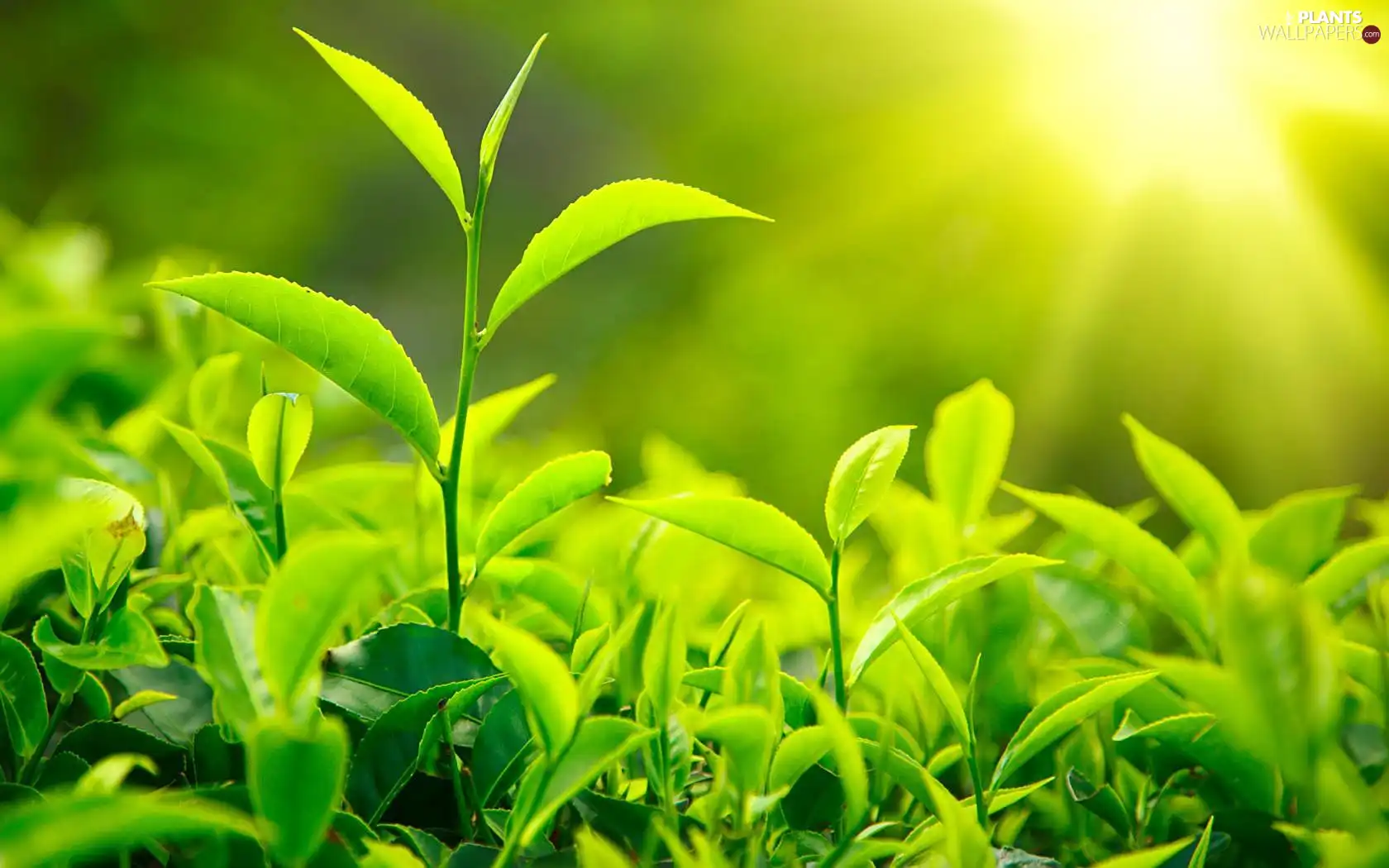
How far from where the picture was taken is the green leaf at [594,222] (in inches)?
18.6

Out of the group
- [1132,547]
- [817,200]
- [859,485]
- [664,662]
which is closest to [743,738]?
[664,662]

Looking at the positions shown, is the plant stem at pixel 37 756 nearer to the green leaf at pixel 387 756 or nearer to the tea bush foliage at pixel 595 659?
the tea bush foliage at pixel 595 659

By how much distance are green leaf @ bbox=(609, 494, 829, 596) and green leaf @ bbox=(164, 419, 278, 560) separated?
0.21 meters

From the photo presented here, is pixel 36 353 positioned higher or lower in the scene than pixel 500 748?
higher

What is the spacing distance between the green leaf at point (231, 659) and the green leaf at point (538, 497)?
13 centimetres

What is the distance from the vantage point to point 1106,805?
520 mm

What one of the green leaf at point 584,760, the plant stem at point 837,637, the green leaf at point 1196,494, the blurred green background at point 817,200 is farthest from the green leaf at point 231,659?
the blurred green background at point 817,200

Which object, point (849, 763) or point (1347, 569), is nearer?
point (849, 763)

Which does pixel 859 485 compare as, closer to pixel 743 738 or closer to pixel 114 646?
pixel 743 738

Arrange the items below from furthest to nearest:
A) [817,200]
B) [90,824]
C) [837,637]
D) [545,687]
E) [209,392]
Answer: [817,200] < [209,392] < [837,637] < [545,687] < [90,824]

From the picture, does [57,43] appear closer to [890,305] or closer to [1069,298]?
[890,305]

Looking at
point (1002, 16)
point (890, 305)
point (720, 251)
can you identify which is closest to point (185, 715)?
point (890, 305)

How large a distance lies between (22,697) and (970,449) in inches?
19.5

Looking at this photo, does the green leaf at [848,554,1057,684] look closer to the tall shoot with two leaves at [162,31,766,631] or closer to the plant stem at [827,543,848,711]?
the plant stem at [827,543,848,711]
